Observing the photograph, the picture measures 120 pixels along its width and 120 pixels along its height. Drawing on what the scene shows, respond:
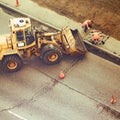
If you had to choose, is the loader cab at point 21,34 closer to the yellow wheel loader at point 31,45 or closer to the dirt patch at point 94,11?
the yellow wheel loader at point 31,45

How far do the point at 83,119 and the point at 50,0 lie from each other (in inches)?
383

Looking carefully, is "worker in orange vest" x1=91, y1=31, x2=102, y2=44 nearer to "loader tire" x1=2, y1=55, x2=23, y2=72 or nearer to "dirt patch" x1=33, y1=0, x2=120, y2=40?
"dirt patch" x1=33, y1=0, x2=120, y2=40

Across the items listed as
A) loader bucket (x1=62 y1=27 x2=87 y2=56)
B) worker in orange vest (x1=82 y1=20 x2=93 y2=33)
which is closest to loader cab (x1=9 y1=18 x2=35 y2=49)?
loader bucket (x1=62 y1=27 x2=87 y2=56)

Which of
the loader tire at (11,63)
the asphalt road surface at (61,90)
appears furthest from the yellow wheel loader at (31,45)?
the asphalt road surface at (61,90)

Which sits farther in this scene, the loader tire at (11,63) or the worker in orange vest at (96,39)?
the worker in orange vest at (96,39)

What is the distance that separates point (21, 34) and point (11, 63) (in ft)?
5.37

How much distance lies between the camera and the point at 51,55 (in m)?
20.6

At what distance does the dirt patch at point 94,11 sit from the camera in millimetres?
23562

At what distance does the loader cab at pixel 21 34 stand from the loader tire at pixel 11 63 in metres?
0.63

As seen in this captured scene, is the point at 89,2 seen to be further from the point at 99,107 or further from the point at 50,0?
the point at 99,107

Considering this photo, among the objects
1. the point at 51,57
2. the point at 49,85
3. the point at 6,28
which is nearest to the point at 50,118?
the point at 49,85

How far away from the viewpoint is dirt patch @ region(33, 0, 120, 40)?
2356cm

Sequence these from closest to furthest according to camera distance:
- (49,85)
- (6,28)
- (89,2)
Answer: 1. (49,85)
2. (6,28)
3. (89,2)

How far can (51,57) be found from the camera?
20.8m
